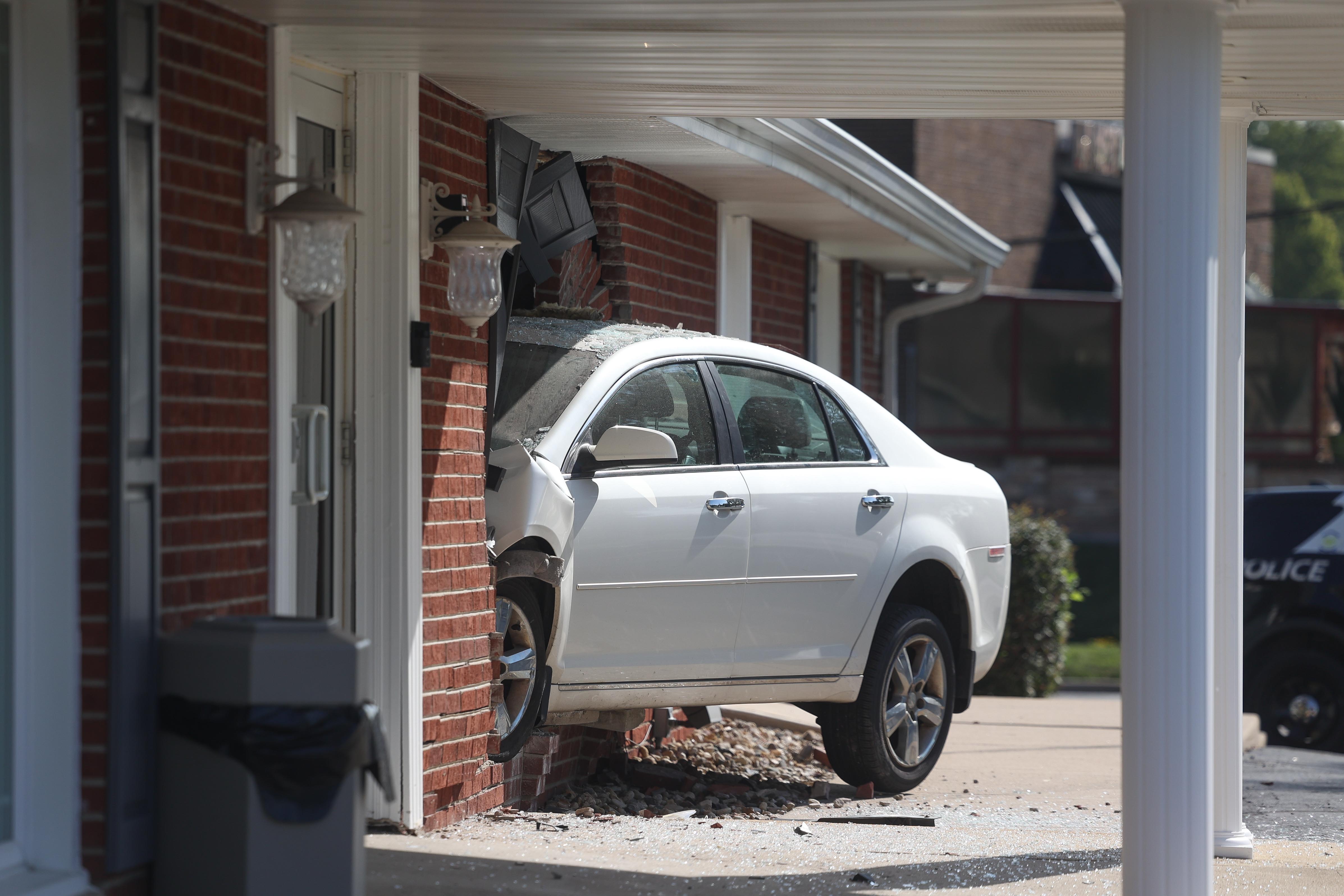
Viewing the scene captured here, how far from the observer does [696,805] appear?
755 cm

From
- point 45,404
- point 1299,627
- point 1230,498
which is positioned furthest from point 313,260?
point 1299,627

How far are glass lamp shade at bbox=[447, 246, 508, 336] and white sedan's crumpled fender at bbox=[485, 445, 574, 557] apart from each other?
71cm

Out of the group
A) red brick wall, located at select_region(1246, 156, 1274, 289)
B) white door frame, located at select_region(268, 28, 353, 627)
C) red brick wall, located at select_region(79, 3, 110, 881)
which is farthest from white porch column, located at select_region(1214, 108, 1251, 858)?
red brick wall, located at select_region(1246, 156, 1274, 289)

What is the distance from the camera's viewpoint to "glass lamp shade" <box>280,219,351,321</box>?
479 cm

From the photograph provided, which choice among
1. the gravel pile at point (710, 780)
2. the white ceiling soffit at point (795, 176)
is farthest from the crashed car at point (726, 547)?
the white ceiling soffit at point (795, 176)

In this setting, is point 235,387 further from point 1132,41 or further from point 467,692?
point 1132,41

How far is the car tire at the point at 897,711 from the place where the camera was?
7.47 meters

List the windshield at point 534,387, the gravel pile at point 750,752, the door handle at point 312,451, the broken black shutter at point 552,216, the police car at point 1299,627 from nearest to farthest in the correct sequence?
1. the door handle at point 312,451
2. the windshield at point 534,387
3. the broken black shutter at point 552,216
4. the gravel pile at point 750,752
5. the police car at point 1299,627

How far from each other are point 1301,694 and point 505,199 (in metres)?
7.25

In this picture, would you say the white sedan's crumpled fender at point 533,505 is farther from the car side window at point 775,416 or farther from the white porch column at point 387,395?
the car side window at point 775,416

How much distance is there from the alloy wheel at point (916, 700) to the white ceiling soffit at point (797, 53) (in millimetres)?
2539

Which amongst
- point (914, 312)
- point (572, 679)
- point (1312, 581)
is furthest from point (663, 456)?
point (914, 312)

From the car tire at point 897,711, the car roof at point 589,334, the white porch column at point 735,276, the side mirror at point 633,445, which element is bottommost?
the car tire at point 897,711

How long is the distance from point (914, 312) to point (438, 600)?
1029 centimetres
